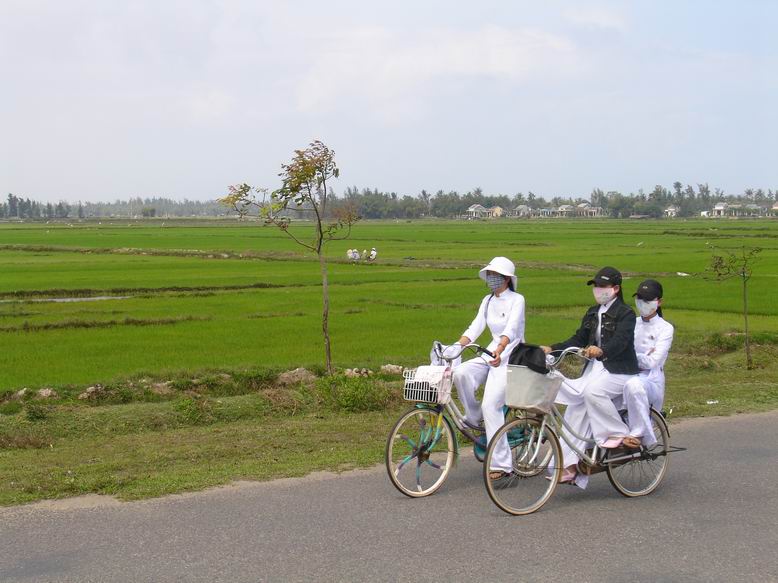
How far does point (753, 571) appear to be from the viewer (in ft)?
15.8

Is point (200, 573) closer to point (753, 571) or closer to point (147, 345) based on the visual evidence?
point (753, 571)

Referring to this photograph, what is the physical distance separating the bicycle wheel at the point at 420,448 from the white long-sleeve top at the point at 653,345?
1.57m

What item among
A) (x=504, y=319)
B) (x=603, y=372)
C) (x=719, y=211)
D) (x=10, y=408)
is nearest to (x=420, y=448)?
(x=504, y=319)

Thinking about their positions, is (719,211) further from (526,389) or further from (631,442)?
(526,389)

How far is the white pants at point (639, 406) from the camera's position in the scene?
20.8 ft

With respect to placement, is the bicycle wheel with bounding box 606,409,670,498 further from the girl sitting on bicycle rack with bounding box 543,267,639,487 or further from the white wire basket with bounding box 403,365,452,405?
the white wire basket with bounding box 403,365,452,405

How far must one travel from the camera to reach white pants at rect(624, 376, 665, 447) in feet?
20.8

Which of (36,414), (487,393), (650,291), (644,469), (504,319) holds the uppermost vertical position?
(650,291)

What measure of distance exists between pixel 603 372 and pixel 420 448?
142 cm

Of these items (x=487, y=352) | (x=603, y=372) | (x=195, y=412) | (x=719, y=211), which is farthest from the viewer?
(x=719, y=211)

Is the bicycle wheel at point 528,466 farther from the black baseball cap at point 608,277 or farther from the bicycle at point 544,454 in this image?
the black baseball cap at point 608,277

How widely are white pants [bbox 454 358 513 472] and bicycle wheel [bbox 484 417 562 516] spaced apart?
0.34 ft

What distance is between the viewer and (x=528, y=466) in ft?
20.4

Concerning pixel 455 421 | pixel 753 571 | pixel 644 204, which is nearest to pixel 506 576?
pixel 753 571
